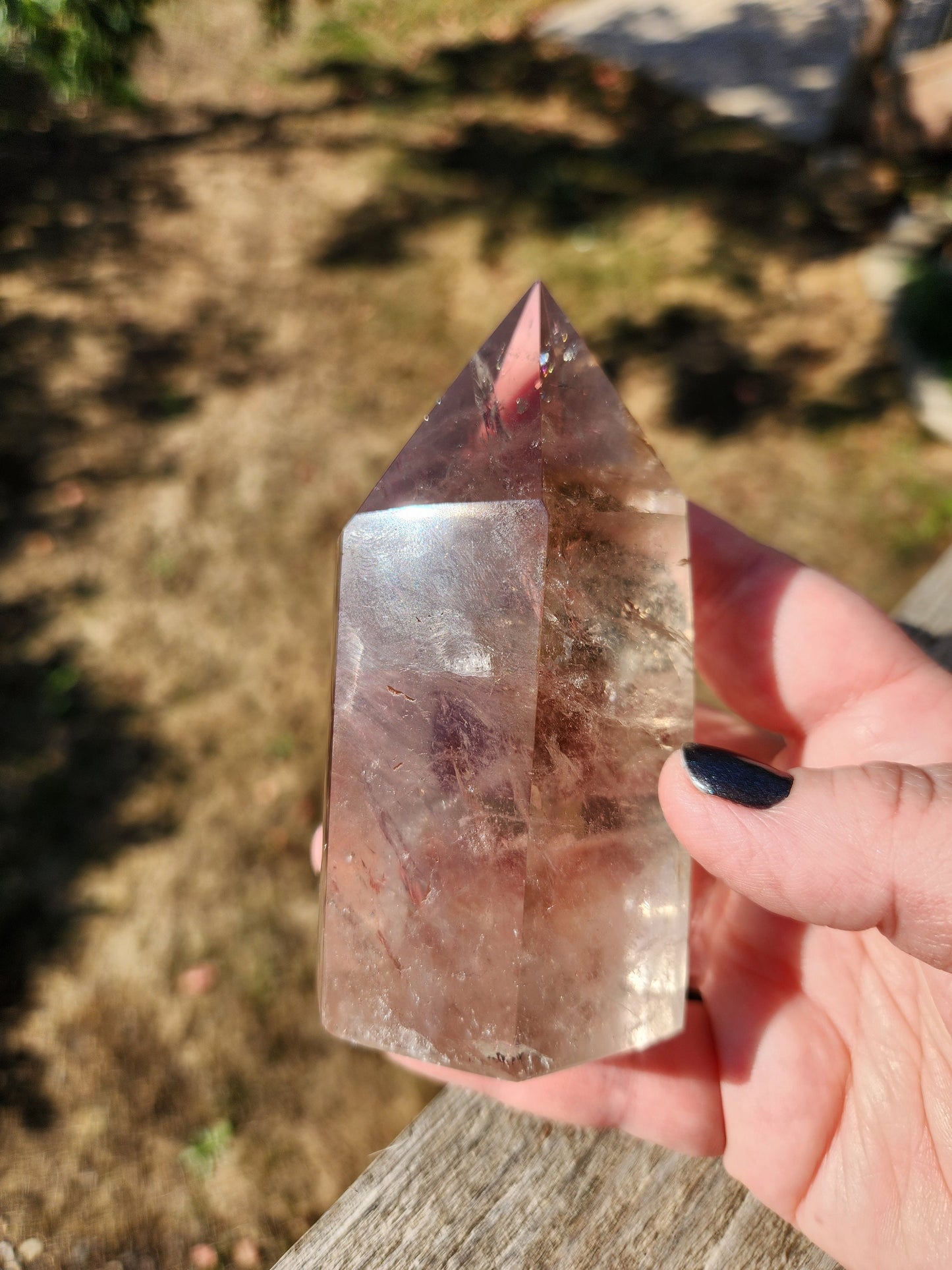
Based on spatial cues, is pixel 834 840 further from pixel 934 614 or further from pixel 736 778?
pixel 934 614

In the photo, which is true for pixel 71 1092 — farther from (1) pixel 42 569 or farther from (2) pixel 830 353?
(2) pixel 830 353

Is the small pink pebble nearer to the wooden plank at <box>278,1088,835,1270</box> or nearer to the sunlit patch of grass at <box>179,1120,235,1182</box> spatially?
the sunlit patch of grass at <box>179,1120,235,1182</box>

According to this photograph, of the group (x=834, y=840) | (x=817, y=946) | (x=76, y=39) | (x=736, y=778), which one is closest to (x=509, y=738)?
(x=736, y=778)

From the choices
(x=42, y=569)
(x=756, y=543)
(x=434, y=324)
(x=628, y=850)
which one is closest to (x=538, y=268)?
(x=434, y=324)

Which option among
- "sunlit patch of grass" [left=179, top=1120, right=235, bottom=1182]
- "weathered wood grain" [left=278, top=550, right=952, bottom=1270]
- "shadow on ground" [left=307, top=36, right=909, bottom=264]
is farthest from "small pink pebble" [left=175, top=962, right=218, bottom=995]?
"shadow on ground" [left=307, top=36, right=909, bottom=264]

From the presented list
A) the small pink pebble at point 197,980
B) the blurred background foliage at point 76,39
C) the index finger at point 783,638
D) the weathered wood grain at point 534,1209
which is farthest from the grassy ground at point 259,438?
the blurred background foliage at point 76,39

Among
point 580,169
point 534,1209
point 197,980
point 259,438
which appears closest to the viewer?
point 534,1209
